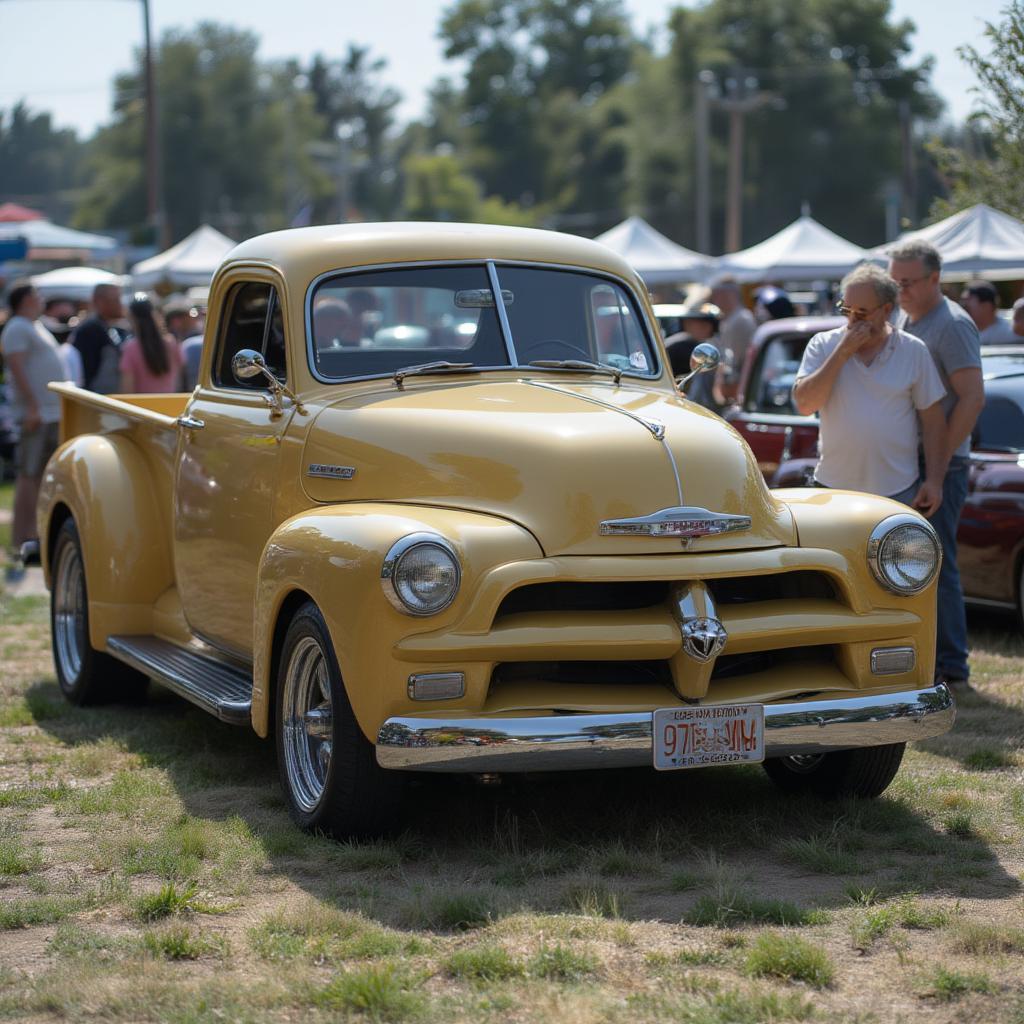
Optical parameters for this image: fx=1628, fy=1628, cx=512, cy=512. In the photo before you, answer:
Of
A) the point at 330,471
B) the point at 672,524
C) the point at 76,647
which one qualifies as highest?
the point at 330,471

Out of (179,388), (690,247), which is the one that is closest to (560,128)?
(690,247)

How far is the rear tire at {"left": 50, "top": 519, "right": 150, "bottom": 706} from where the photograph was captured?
289 inches

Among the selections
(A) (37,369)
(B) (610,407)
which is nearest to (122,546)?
(B) (610,407)

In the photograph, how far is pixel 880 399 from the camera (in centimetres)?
692

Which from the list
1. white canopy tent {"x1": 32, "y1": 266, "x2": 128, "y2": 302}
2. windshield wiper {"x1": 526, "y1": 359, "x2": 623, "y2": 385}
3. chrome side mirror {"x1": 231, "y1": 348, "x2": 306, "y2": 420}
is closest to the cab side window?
chrome side mirror {"x1": 231, "y1": 348, "x2": 306, "y2": 420}

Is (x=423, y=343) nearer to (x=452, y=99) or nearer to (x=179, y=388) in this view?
(x=179, y=388)

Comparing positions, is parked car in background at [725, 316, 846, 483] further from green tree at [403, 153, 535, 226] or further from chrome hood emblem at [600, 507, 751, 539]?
green tree at [403, 153, 535, 226]

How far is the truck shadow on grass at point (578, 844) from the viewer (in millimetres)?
4465

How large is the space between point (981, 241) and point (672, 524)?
509 inches

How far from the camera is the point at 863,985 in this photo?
3816 millimetres

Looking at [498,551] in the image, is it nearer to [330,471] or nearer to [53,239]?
[330,471]

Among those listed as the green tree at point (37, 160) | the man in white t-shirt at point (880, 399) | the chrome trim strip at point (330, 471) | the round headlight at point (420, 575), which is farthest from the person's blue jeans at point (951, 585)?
the green tree at point (37, 160)

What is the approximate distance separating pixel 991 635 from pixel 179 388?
562 centimetres

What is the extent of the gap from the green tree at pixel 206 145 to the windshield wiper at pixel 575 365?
8707 centimetres
